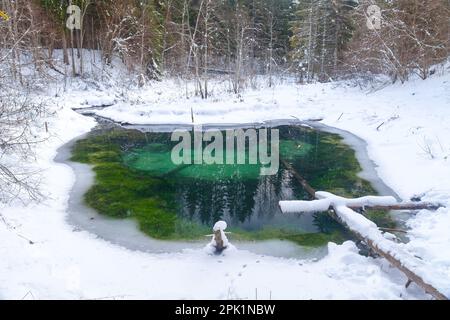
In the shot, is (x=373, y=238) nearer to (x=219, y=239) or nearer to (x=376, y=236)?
(x=376, y=236)

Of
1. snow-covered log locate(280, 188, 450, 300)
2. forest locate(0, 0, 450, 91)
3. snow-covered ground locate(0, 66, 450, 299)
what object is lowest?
snow-covered ground locate(0, 66, 450, 299)

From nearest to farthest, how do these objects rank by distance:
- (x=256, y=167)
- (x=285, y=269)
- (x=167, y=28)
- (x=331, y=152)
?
1. (x=285, y=269)
2. (x=256, y=167)
3. (x=331, y=152)
4. (x=167, y=28)

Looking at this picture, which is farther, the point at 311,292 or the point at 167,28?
the point at 167,28

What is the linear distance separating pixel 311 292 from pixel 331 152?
8.43 meters

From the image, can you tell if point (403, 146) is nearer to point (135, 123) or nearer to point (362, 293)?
point (362, 293)

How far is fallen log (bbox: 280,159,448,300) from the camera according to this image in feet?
15.5

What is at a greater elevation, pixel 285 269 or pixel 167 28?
pixel 167 28

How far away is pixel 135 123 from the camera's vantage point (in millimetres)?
17672

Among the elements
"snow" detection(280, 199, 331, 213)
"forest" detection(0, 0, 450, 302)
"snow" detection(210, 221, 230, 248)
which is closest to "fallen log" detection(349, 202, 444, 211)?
"forest" detection(0, 0, 450, 302)

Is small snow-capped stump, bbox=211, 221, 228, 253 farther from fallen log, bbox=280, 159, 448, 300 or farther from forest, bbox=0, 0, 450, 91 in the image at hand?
forest, bbox=0, 0, 450, 91

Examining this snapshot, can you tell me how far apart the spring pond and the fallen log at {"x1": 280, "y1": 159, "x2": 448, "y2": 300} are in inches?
13.1

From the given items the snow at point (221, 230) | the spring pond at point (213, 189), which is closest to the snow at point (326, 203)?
the spring pond at point (213, 189)

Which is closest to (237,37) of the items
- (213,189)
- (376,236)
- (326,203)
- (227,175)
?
(227,175)
